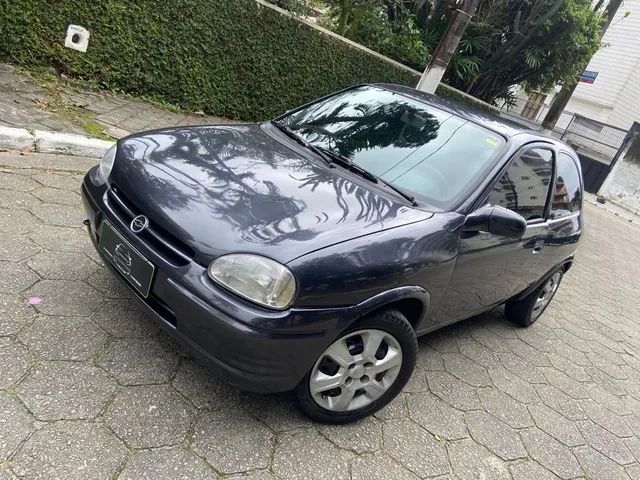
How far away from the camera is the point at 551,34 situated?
9.70 meters

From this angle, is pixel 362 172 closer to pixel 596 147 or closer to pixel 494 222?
pixel 494 222

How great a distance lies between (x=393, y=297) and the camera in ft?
7.48

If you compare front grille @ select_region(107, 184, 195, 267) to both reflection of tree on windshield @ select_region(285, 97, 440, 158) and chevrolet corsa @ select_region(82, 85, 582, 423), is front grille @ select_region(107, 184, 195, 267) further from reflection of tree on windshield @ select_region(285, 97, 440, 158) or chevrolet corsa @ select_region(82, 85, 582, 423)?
reflection of tree on windshield @ select_region(285, 97, 440, 158)

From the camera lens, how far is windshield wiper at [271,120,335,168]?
2.87 m

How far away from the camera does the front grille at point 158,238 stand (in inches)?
82.0

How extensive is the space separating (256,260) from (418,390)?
5.05ft

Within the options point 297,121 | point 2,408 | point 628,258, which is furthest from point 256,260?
point 628,258

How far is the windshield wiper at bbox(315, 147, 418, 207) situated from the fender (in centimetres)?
48

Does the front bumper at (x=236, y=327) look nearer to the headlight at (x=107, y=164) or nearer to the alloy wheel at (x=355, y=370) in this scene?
the alloy wheel at (x=355, y=370)

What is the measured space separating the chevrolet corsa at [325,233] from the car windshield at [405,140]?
0.04 ft

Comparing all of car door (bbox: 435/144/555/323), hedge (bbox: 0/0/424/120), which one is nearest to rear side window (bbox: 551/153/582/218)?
car door (bbox: 435/144/555/323)

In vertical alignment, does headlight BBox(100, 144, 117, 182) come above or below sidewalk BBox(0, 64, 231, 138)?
above

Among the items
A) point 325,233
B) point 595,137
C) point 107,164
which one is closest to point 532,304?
point 325,233

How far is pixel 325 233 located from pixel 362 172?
0.76m
